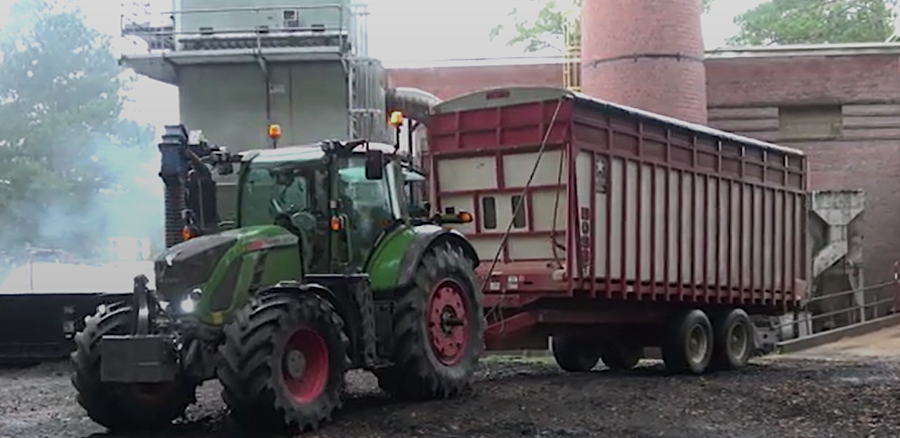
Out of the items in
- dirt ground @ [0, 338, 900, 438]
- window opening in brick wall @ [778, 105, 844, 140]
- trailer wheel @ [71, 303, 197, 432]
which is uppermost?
window opening in brick wall @ [778, 105, 844, 140]

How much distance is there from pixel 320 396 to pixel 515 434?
1.53m

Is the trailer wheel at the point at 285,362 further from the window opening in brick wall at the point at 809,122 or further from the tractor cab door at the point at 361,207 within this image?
the window opening in brick wall at the point at 809,122

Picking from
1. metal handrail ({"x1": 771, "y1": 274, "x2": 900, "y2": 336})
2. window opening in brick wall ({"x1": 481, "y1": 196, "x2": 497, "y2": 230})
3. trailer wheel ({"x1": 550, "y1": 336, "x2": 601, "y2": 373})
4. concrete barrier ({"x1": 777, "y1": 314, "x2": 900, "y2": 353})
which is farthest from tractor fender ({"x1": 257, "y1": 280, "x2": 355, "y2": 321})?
metal handrail ({"x1": 771, "y1": 274, "x2": 900, "y2": 336})

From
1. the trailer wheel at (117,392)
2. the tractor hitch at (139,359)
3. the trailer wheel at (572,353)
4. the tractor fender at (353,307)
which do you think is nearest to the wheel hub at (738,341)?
the trailer wheel at (572,353)

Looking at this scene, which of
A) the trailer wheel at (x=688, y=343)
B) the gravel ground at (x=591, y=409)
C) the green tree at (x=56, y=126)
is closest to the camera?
the gravel ground at (x=591, y=409)

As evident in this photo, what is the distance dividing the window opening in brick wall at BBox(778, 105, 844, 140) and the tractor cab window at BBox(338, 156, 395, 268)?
19.3 meters

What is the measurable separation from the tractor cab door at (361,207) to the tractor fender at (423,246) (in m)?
0.30

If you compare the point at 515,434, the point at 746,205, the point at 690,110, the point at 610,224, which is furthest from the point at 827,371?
the point at 690,110

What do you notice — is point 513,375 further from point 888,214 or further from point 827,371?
point 888,214

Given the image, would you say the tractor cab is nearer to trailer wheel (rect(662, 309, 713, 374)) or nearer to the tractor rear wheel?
the tractor rear wheel

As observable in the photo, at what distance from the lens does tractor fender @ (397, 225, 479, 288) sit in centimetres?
1045

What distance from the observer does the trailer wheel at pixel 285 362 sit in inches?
336

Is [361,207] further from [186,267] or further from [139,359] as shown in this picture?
[139,359]

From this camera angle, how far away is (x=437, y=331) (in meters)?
10.9
